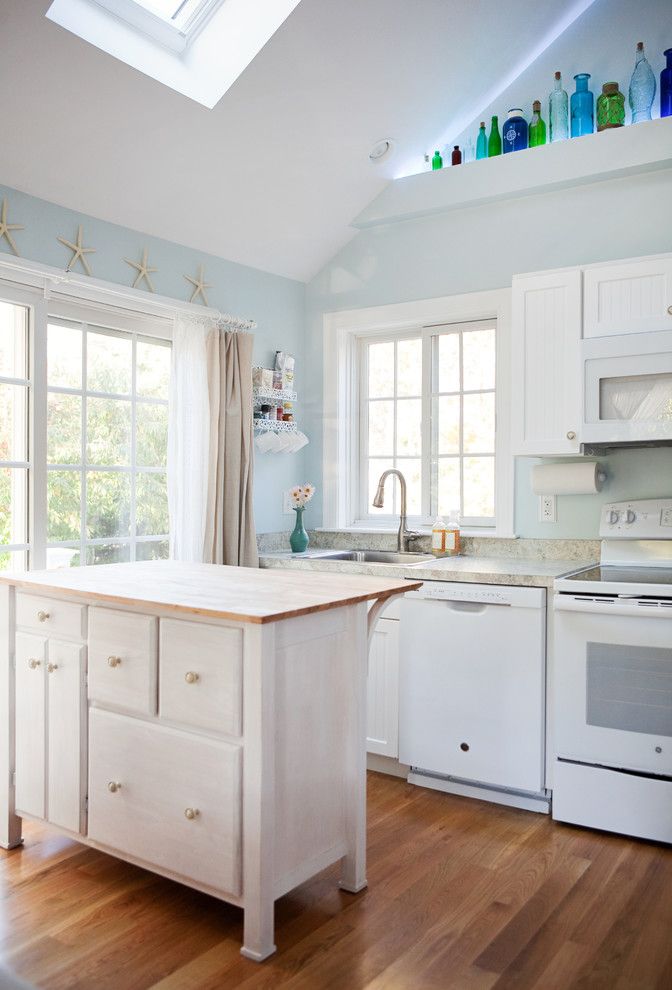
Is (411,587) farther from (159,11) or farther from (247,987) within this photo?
(159,11)

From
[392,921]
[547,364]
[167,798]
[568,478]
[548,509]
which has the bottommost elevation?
[392,921]

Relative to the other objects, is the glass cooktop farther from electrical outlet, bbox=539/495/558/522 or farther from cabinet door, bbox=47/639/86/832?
cabinet door, bbox=47/639/86/832

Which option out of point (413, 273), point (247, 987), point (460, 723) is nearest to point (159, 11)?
point (413, 273)

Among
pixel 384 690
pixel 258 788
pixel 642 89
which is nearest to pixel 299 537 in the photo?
pixel 384 690

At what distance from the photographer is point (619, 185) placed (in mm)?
3215

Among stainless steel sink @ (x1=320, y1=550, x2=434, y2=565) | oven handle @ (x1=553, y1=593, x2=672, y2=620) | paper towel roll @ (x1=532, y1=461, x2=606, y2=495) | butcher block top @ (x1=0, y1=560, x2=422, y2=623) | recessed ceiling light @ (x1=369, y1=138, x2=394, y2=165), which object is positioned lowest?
oven handle @ (x1=553, y1=593, x2=672, y2=620)

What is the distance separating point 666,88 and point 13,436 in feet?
9.29

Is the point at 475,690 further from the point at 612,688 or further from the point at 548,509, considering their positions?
the point at 548,509

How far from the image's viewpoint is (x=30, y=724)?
2434 millimetres

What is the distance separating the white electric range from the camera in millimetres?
2537

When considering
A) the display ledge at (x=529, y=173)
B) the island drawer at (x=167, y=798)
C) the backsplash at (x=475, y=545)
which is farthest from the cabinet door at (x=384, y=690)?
the display ledge at (x=529, y=173)

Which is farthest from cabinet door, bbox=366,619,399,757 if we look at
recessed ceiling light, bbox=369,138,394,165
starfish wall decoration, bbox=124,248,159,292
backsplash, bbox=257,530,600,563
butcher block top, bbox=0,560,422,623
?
recessed ceiling light, bbox=369,138,394,165

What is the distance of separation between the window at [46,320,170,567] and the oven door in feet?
5.81

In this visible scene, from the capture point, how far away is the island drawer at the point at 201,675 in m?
1.91
